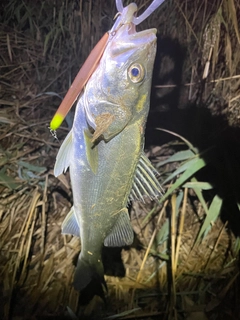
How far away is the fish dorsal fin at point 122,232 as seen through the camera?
5.34 ft

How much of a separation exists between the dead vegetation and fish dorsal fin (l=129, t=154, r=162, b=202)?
0.77 meters

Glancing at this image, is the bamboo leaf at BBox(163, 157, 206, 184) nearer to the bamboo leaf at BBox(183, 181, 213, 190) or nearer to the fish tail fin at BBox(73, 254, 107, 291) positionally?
the bamboo leaf at BBox(183, 181, 213, 190)

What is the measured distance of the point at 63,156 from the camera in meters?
1.54

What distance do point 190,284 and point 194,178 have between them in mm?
781

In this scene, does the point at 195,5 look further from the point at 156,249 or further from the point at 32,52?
the point at 156,249

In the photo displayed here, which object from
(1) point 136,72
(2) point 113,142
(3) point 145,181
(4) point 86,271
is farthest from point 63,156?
(4) point 86,271

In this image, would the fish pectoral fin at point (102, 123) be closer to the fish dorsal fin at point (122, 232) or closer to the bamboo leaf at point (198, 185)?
the fish dorsal fin at point (122, 232)

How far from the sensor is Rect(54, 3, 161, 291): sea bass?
1.31 m

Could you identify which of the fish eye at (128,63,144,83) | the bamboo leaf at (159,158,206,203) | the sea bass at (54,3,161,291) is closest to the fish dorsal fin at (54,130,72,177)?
the sea bass at (54,3,161,291)

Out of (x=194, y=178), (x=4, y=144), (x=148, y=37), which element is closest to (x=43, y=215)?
(x=4, y=144)

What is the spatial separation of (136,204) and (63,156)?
1260mm

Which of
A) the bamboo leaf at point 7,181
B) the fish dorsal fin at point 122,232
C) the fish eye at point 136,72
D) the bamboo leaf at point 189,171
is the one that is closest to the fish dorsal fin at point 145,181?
the fish dorsal fin at point 122,232

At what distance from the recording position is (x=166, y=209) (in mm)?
2627

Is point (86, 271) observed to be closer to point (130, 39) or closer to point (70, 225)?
point (70, 225)
